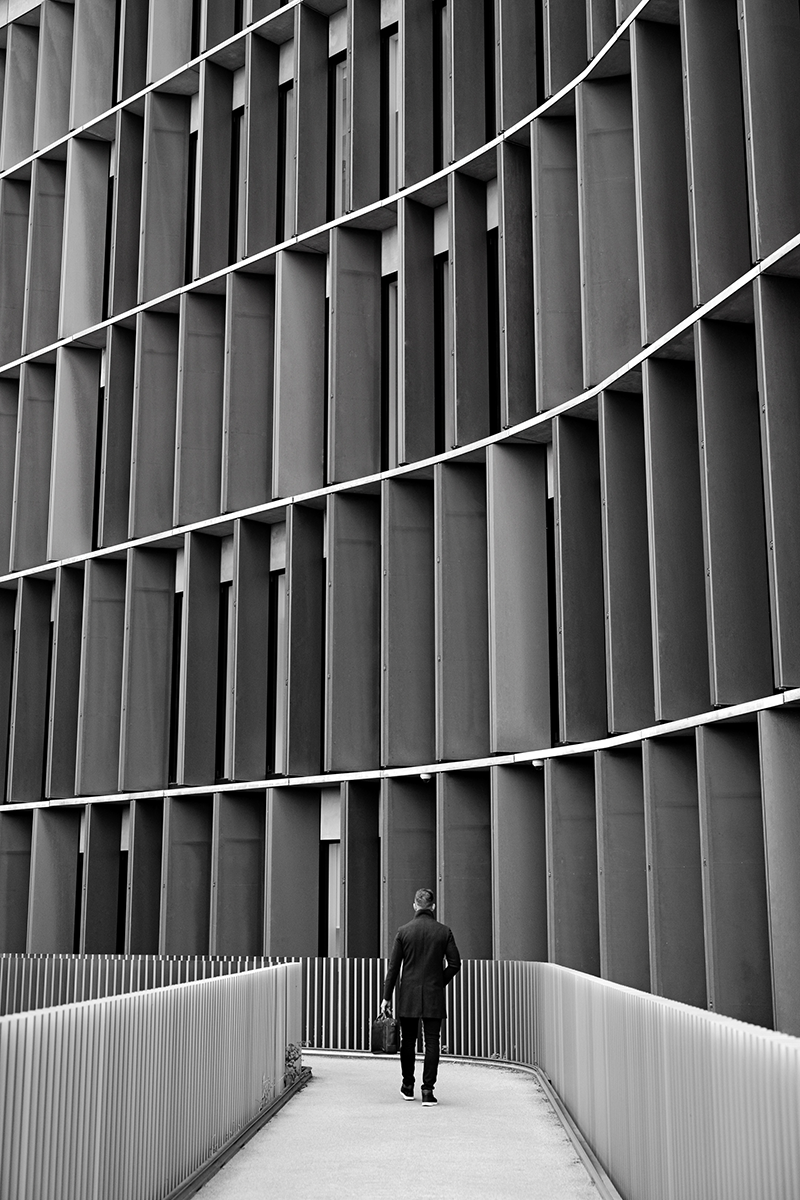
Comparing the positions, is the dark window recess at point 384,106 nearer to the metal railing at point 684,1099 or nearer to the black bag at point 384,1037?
the black bag at point 384,1037

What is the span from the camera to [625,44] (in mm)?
16969

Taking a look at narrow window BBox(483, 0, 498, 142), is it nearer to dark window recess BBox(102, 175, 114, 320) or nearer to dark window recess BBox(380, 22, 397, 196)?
dark window recess BBox(380, 22, 397, 196)

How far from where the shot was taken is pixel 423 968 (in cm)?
1251

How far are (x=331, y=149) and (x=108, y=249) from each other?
21.1 feet

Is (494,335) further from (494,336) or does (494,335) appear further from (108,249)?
(108,249)

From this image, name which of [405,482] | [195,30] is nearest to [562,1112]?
[405,482]

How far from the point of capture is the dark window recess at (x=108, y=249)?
91.2 ft

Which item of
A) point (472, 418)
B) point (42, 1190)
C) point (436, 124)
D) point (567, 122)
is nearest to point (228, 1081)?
point (42, 1190)

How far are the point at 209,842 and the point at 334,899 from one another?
268 cm

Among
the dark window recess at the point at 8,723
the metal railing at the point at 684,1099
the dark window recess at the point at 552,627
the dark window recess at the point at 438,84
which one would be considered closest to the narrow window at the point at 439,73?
the dark window recess at the point at 438,84

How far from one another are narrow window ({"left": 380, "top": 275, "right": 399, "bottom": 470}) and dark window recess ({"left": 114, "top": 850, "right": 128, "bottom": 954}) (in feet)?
28.2

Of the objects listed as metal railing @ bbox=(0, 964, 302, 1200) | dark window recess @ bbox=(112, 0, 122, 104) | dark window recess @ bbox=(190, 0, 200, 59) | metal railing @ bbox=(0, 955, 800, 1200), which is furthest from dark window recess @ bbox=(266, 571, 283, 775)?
metal railing @ bbox=(0, 964, 302, 1200)

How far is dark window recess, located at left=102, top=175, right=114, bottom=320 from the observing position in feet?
91.2

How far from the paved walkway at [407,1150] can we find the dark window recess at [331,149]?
14639 mm
